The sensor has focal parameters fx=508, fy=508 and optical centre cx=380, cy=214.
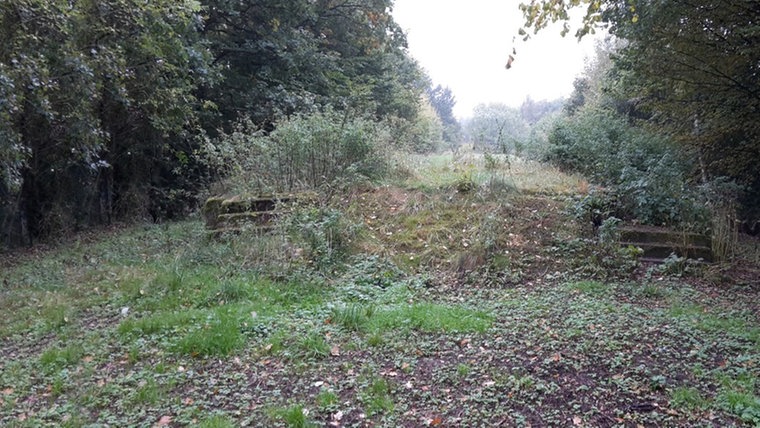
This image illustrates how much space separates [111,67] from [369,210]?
500cm

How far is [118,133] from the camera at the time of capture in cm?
1226

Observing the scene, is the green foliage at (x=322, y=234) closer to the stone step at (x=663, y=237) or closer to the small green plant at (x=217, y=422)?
the small green plant at (x=217, y=422)

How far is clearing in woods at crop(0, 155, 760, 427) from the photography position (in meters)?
3.49

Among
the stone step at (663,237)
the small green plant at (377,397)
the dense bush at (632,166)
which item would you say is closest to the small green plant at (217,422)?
the small green plant at (377,397)

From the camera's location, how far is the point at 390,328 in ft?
15.5

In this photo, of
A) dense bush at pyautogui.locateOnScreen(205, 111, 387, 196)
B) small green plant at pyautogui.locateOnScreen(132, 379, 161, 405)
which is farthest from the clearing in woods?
dense bush at pyautogui.locateOnScreen(205, 111, 387, 196)

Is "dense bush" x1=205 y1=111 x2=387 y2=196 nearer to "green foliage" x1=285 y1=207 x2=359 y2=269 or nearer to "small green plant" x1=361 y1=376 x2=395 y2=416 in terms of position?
"green foliage" x1=285 y1=207 x2=359 y2=269

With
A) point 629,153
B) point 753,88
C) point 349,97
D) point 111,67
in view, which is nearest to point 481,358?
point 753,88

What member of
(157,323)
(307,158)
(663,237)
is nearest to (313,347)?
(157,323)

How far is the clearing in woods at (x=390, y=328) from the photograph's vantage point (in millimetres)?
3486

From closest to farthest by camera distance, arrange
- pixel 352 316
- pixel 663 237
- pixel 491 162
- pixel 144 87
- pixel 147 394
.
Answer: pixel 147 394
pixel 352 316
pixel 663 237
pixel 491 162
pixel 144 87

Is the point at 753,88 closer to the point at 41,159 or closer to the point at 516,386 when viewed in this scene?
the point at 516,386

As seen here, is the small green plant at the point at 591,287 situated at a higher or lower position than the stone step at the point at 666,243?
lower

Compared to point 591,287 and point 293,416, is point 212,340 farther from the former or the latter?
point 591,287
